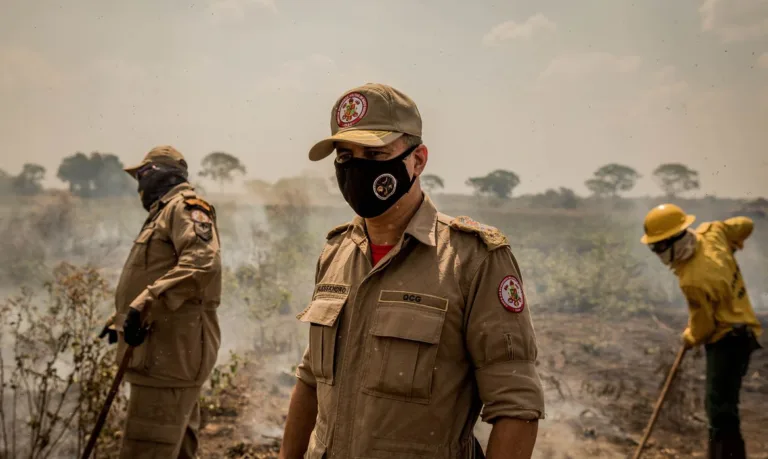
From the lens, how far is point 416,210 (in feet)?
6.40

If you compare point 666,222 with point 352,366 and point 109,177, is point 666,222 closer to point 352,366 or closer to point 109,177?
point 352,366

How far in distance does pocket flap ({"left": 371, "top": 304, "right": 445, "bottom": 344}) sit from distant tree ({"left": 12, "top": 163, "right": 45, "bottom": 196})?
759cm

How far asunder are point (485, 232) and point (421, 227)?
21 centimetres

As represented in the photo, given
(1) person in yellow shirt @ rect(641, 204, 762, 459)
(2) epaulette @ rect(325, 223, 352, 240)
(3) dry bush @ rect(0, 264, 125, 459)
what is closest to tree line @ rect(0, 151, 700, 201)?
(3) dry bush @ rect(0, 264, 125, 459)

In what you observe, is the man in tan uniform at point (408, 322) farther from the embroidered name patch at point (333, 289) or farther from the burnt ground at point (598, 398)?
the burnt ground at point (598, 398)

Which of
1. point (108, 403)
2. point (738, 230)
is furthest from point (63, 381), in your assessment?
point (738, 230)

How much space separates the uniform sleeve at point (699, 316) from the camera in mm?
4598

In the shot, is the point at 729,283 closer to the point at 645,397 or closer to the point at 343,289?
the point at 645,397

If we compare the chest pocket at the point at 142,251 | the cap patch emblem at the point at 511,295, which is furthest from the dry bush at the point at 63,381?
the cap patch emblem at the point at 511,295

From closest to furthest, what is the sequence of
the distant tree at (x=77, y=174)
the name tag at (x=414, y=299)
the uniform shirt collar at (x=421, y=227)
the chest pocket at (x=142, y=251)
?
the name tag at (x=414, y=299), the uniform shirt collar at (x=421, y=227), the chest pocket at (x=142, y=251), the distant tree at (x=77, y=174)

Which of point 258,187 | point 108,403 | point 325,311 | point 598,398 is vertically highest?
point 258,187

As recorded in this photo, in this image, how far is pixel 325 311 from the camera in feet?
6.18

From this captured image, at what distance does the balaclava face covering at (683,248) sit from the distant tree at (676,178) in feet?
13.3

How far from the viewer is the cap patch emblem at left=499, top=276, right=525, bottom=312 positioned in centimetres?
166
